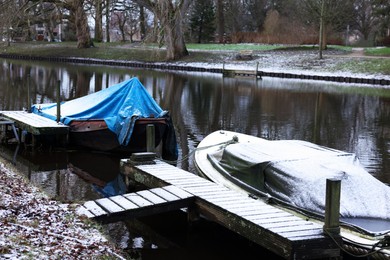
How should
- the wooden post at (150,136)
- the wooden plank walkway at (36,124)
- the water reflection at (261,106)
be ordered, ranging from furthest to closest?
the water reflection at (261,106) < the wooden plank walkway at (36,124) < the wooden post at (150,136)

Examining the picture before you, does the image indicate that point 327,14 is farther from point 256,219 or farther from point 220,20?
point 256,219

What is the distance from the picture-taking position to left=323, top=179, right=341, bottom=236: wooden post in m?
6.32

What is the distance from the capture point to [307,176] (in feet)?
26.2

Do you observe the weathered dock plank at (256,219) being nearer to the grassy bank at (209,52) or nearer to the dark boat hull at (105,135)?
the dark boat hull at (105,135)

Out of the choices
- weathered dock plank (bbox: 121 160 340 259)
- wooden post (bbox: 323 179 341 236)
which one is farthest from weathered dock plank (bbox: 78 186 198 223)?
wooden post (bbox: 323 179 341 236)

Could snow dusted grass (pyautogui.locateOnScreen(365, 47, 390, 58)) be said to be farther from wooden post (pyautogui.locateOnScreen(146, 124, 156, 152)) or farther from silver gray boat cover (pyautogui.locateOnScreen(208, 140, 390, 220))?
silver gray boat cover (pyautogui.locateOnScreen(208, 140, 390, 220))

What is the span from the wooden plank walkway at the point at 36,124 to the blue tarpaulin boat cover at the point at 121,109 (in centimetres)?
41

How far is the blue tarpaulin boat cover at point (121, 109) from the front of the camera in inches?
531

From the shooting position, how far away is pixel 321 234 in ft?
21.5

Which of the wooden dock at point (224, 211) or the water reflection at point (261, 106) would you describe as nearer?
the wooden dock at point (224, 211)

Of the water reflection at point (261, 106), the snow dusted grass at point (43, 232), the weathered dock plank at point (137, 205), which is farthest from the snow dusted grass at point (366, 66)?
the snow dusted grass at point (43, 232)

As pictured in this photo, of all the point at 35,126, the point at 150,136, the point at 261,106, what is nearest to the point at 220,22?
the point at 261,106

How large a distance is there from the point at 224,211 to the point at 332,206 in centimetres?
162

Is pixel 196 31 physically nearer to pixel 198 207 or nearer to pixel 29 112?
pixel 29 112
